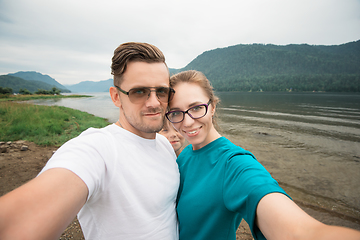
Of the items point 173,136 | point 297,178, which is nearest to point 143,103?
point 173,136

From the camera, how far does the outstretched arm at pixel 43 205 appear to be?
2.16ft

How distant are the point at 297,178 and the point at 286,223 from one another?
7.19m

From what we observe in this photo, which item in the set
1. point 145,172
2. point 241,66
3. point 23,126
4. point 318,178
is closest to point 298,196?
point 318,178

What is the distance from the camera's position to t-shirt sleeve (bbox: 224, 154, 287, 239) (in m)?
1.01

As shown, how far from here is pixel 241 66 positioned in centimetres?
18175

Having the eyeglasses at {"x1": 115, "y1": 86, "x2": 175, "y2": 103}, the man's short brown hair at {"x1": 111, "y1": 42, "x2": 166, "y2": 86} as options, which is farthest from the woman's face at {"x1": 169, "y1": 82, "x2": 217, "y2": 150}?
the man's short brown hair at {"x1": 111, "y1": 42, "x2": 166, "y2": 86}

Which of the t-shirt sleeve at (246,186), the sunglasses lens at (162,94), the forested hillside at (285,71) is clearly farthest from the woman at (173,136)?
the forested hillside at (285,71)

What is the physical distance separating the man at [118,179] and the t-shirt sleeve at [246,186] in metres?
0.57

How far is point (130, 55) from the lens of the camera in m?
1.43

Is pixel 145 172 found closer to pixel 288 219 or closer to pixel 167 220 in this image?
pixel 167 220

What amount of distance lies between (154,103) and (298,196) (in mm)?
6223

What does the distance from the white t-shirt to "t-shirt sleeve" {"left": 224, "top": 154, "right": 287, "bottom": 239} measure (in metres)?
0.57

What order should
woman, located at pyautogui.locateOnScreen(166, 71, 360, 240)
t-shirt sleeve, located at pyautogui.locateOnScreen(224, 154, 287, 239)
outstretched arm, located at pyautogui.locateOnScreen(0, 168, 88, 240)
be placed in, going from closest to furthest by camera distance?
outstretched arm, located at pyautogui.locateOnScreen(0, 168, 88, 240) → woman, located at pyautogui.locateOnScreen(166, 71, 360, 240) → t-shirt sleeve, located at pyautogui.locateOnScreen(224, 154, 287, 239)

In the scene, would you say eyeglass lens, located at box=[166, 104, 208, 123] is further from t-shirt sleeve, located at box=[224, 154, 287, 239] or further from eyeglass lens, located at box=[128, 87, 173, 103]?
t-shirt sleeve, located at box=[224, 154, 287, 239]
